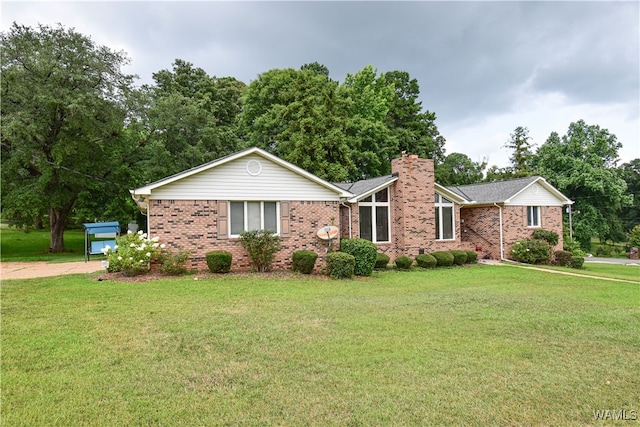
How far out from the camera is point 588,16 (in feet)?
41.1

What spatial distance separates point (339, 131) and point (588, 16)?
51.4ft

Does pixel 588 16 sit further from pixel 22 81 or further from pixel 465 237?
pixel 22 81

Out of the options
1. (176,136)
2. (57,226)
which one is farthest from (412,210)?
(57,226)

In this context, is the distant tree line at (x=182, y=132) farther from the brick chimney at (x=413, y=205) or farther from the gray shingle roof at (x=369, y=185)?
the brick chimney at (x=413, y=205)

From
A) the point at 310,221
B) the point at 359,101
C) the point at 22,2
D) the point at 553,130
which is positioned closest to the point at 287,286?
the point at 310,221

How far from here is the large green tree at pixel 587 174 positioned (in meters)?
32.8

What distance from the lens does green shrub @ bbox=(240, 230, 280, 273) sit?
12742 mm

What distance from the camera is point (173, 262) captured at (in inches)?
461

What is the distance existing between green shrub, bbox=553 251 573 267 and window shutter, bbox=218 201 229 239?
17.0 meters

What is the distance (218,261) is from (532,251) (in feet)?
51.1

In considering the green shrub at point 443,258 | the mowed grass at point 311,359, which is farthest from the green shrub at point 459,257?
the mowed grass at point 311,359

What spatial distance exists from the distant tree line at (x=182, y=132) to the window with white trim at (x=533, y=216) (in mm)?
11408

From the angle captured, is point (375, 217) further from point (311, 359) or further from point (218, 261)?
point (311, 359)

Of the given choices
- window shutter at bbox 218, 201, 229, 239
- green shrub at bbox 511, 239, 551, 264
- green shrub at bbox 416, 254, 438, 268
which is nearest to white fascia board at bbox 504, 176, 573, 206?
green shrub at bbox 511, 239, 551, 264
